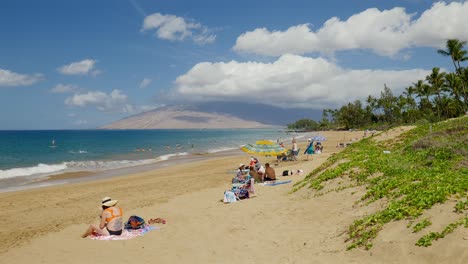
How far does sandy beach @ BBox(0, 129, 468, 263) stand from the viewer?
6258mm

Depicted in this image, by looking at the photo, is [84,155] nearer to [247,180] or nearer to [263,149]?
[263,149]

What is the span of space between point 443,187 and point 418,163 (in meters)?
3.62

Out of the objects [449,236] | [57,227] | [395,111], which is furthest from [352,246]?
[395,111]

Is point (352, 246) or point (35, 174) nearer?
point (352, 246)

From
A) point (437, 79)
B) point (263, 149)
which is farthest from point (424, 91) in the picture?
point (263, 149)

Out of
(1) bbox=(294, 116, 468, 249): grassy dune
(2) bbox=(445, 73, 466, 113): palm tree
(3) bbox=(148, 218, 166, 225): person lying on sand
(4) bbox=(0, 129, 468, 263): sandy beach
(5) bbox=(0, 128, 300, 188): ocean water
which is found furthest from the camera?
(2) bbox=(445, 73, 466, 113): palm tree

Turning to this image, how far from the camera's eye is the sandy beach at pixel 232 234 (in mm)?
6258

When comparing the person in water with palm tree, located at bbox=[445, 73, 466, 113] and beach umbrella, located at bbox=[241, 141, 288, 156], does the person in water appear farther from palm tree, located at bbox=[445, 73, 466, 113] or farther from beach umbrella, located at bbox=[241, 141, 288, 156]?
palm tree, located at bbox=[445, 73, 466, 113]

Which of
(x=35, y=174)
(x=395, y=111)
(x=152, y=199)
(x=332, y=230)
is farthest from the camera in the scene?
(x=395, y=111)

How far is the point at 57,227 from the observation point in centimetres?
1134

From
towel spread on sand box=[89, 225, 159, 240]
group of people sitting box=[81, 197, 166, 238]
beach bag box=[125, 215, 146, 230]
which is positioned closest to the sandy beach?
towel spread on sand box=[89, 225, 159, 240]

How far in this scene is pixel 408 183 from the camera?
27.8 ft

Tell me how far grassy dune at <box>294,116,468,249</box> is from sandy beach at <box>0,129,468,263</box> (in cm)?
21

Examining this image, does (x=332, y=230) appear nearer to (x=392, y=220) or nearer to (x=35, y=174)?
(x=392, y=220)
